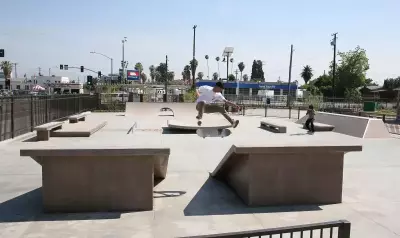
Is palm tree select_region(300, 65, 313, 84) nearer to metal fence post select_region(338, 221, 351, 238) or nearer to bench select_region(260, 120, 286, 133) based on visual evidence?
bench select_region(260, 120, 286, 133)

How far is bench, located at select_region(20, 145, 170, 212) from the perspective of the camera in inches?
207

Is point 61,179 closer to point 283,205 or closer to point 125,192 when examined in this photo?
point 125,192

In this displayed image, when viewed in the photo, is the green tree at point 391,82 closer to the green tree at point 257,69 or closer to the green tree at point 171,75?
the green tree at point 257,69

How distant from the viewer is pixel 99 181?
534 cm

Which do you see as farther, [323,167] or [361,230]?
[323,167]

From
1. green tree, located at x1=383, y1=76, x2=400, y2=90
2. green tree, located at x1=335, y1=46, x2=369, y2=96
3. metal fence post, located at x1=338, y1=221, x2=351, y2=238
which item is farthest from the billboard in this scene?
metal fence post, located at x1=338, y1=221, x2=351, y2=238

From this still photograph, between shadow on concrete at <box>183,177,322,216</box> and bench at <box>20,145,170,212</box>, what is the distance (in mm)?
769

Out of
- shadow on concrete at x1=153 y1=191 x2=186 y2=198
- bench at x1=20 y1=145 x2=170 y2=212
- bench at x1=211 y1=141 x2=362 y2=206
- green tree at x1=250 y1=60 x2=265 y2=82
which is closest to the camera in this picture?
bench at x1=20 y1=145 x2=170 y2=212

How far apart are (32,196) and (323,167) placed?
5129 mm

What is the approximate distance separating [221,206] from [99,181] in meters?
2.01

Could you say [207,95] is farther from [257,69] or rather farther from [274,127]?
[257,69]

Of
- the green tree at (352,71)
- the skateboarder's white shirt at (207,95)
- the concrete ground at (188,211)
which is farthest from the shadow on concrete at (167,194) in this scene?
the green tree at (352,71)

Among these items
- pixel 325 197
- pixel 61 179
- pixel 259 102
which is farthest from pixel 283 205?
pixel 259 102

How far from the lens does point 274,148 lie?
554 centimetres
